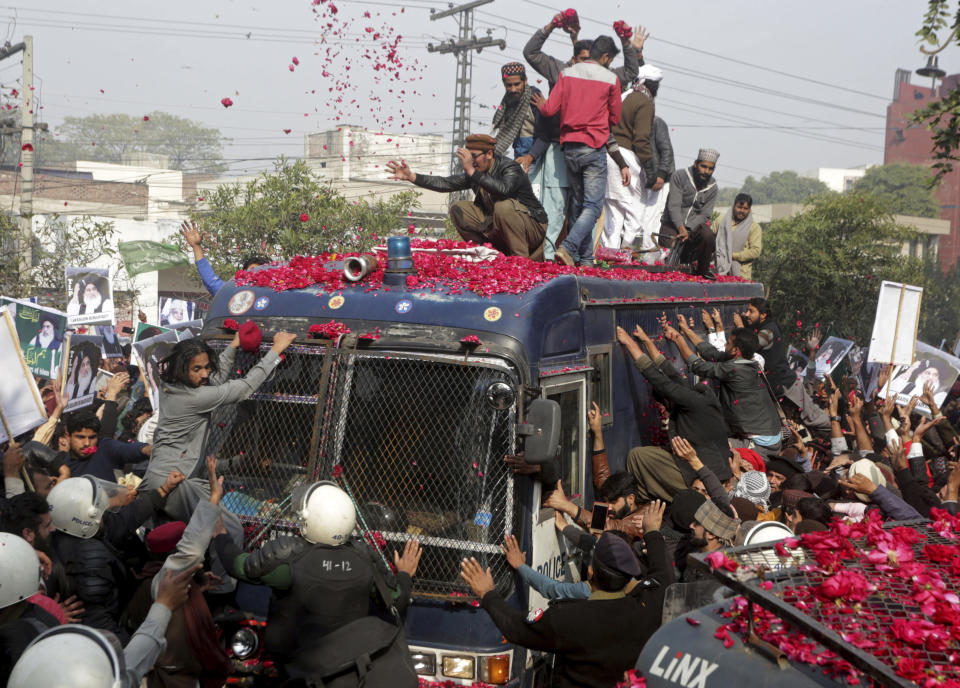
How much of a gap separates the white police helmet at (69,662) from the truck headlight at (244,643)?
256cm

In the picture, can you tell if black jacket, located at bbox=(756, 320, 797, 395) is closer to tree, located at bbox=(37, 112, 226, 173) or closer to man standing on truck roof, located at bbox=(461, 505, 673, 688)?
man standing on truck roof, located at bbox=(461, 505, 673, 688)

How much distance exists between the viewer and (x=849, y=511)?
705 centimetres

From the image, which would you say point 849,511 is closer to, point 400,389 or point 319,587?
point 400,389

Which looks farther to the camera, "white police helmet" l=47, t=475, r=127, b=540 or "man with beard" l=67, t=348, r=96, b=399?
"man with beard" l=67, t=348, r=96, b=399

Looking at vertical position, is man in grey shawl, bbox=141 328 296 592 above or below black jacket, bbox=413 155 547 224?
below

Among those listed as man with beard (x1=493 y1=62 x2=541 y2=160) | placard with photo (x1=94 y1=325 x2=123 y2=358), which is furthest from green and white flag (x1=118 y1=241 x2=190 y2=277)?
man with beard (x1=493 y1=62 x2=541 y2=160)

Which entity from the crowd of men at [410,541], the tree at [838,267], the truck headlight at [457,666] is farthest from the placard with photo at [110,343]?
the tree at [838,267]

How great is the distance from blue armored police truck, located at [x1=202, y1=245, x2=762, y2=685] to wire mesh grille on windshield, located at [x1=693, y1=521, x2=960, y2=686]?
1.89 meters

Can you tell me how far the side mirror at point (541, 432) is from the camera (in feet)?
18.3

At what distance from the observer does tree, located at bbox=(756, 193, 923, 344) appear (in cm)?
3597

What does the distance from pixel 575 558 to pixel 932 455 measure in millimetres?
5613

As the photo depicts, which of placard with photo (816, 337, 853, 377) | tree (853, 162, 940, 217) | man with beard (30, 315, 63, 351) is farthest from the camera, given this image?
tree (853, 162, 940, 217)

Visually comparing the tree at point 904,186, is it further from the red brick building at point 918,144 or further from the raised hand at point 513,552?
the raised hand at point 513,552

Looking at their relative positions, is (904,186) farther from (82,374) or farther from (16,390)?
(16,390)
